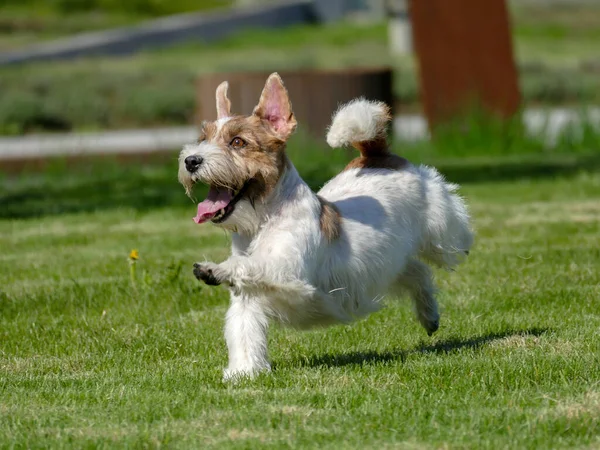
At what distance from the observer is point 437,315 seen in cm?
760

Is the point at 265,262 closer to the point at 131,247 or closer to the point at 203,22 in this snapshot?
the point at 131,247

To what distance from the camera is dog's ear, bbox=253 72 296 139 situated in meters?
6.55

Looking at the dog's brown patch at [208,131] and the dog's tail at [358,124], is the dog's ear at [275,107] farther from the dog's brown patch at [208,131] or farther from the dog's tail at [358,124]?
the dog's tail at [358,124]

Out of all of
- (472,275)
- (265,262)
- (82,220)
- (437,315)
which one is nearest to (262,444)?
(265,262)

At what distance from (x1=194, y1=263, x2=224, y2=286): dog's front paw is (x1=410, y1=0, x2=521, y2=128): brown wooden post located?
40.7 ft

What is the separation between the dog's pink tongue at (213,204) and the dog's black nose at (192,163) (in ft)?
0.63

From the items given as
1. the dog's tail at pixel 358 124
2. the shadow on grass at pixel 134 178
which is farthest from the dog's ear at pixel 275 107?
the shadow on grass at pixel 134 178

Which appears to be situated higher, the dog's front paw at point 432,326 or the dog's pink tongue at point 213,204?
the dog's pink tongue at point 213,204

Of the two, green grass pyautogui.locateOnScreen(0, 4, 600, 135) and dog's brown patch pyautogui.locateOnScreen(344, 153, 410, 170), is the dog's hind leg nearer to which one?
dog's brown patch pyautogui.locateOnScreen(344, 153, 410, 170)

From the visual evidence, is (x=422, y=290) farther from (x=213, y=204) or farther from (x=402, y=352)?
(x=213, y=204)

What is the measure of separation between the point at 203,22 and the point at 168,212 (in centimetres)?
3230

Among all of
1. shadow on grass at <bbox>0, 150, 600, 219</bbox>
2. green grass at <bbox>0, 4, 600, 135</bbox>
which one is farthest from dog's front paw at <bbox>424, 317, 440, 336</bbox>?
green grass at <bbox>0, 4, 600, 135</bbox>

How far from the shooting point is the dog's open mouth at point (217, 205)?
6168 mm

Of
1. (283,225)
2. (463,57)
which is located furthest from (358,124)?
(463,57)
